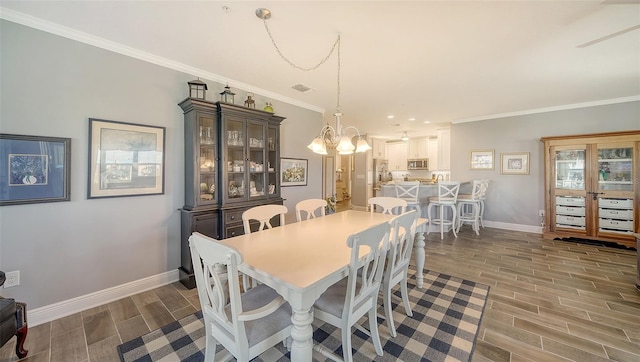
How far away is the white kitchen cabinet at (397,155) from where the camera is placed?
7.97m

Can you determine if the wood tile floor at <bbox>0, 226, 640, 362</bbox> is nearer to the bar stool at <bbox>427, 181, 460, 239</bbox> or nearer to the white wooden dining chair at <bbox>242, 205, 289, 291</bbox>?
the white wooden dining chair at <bbox>242, 205, 289, 291</bbox>

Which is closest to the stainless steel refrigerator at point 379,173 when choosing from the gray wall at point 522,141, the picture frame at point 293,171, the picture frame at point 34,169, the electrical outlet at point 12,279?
the gray wall at point 522,141

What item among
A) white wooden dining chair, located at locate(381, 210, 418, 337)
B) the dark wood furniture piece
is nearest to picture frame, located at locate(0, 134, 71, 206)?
the dark wood furniture piece

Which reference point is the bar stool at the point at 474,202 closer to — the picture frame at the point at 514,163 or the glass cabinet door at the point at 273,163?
the picture frame at the point at 514,163

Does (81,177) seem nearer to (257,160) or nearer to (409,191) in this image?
(257,160)

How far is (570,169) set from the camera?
14.3ft

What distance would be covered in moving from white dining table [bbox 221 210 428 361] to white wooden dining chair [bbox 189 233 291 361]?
152 millimetres

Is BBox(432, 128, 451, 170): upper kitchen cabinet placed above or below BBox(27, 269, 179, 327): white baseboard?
above

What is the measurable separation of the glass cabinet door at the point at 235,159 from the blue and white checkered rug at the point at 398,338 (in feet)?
4.70

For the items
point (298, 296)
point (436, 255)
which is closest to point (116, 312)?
point (298, 296)

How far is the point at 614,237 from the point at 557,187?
1065 millimetres

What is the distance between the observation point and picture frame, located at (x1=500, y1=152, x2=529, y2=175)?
5.03 m

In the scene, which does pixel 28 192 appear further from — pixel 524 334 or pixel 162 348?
pixel 524 334

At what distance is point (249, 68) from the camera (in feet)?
9.70
